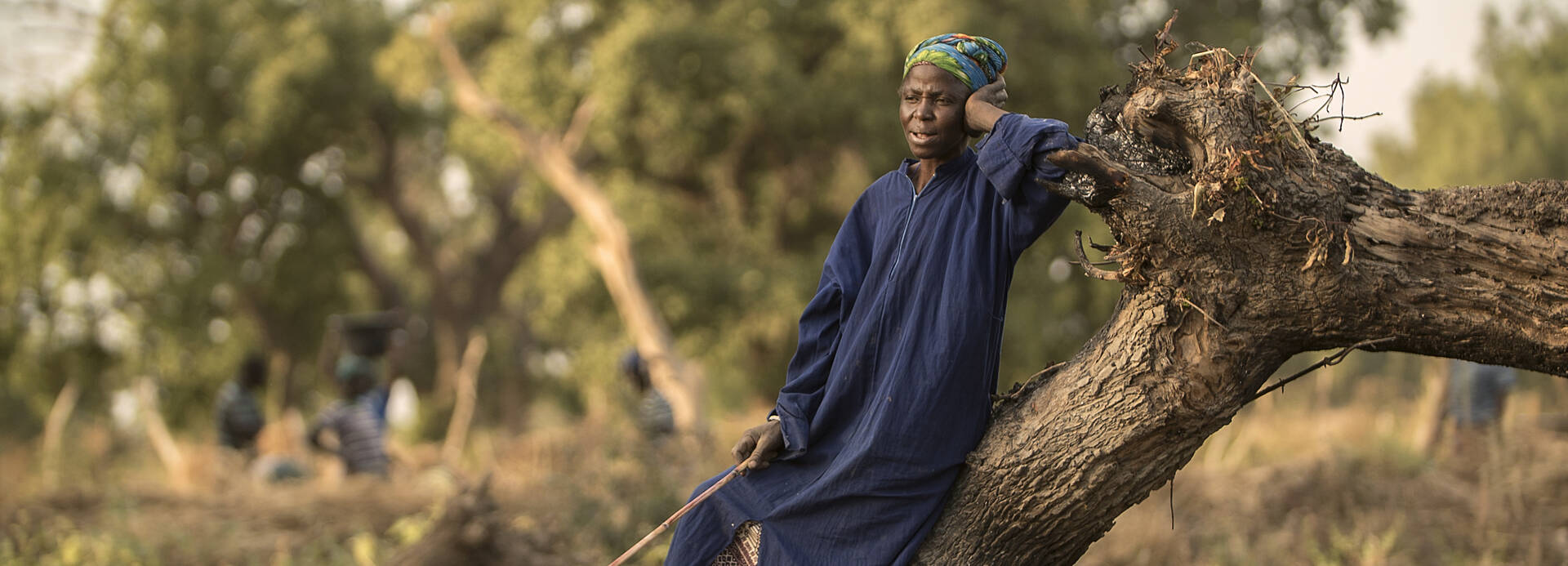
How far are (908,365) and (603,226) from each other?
9856mm

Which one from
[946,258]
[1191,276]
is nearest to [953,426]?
[946,258]

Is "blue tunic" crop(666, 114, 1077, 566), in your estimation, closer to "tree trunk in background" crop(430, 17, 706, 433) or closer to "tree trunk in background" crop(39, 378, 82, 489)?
"tree trunk in background" crop(39, 378, 82, 489)

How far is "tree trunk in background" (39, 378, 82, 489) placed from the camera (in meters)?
9.41

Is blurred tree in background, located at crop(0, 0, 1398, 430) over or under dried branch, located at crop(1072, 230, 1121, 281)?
over

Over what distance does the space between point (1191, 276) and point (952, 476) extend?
0.65 metres

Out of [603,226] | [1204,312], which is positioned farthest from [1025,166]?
[603,226]

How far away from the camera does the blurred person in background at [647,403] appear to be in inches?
285

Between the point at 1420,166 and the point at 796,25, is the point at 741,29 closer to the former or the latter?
the point at 796,25

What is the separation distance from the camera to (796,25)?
13.5 metres

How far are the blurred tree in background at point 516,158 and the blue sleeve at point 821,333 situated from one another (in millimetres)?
7693

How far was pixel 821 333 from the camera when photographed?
108 inches

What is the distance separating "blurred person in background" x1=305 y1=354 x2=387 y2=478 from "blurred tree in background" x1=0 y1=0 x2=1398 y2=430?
3.30 metres

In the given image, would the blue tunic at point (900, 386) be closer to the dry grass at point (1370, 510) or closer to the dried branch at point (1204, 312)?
the dried branch at point (1204, 312)

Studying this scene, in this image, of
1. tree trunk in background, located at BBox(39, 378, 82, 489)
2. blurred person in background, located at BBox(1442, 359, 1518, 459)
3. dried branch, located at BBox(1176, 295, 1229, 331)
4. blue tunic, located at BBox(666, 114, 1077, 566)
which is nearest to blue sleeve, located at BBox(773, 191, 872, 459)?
blue tunic, located at BBox(666, 114, 1077, 566)
